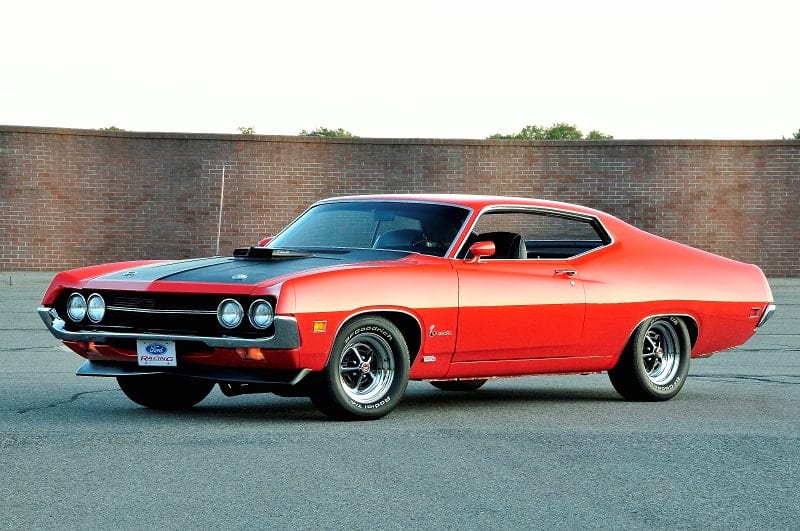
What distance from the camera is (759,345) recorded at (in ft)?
54.1

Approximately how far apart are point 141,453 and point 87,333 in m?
1.66

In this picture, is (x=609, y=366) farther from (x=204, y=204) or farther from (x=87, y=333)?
(x=204, y=204)

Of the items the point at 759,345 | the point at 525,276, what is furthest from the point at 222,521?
the point at 759,345

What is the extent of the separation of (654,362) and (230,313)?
381 cm

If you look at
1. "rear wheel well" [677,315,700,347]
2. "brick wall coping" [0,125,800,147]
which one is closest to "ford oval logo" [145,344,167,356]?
"rear wheel well" [677,315,700,347]

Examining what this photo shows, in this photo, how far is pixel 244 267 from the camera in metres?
8.98

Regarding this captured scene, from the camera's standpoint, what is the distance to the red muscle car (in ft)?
28.0

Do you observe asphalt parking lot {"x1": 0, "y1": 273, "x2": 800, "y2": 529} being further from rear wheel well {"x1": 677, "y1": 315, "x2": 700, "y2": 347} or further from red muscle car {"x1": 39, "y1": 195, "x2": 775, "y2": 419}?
rear wheel well {"x1": 677, "y1": 315, "x2": 700, "y2": 347}

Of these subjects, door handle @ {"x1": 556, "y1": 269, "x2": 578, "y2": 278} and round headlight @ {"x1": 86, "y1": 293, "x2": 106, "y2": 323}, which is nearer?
round headlight @ {"x1": 86, "y1": 293, "x2": 106, "y2": 323}

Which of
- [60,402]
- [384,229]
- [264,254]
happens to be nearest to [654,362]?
[384,229]

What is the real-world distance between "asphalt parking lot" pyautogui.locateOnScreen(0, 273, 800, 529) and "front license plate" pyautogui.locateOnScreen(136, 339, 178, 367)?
0.39 m

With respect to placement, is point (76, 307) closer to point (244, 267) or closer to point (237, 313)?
point (244, 267)

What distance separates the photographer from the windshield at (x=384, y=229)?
9.77 metres

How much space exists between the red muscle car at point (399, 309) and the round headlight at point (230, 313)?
12 millimetres
